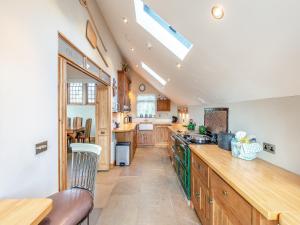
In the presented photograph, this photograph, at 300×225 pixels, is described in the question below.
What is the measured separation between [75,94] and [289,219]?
7883 mm

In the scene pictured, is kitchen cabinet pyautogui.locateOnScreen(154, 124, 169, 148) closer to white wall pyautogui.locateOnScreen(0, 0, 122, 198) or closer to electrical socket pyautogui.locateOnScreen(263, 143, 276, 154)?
electrical socket pyautogui.locateOnScreen(263, 143, 276, 154)

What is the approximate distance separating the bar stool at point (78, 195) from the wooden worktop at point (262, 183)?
1.18 metres

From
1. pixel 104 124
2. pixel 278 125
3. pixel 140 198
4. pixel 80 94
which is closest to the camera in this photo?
pixel 278 125

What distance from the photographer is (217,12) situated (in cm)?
149

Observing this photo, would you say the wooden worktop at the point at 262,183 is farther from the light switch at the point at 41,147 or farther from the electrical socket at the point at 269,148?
the light switch at the point at 41,147

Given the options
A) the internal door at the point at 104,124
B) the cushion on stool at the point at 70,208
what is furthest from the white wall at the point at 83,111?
the cushion on stool at the point at 70,208

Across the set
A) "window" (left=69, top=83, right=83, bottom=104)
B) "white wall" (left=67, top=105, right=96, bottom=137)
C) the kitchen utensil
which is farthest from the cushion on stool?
"window" (left=69, top=83, right=83, bottom=104)

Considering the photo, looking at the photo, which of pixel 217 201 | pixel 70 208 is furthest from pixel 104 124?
pixel 217 201

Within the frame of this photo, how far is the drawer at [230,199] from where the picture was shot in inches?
46.1

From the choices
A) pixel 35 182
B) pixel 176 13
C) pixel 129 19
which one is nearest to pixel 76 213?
pixel 35 182

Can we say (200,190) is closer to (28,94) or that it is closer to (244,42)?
(244,42)

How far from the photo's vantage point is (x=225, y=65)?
6.73ft

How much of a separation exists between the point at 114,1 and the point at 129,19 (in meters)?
0.34

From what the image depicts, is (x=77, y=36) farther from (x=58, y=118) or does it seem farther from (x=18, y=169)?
(x=18, y=169)
